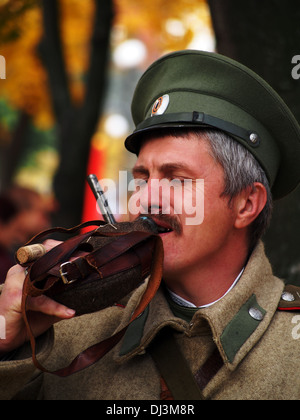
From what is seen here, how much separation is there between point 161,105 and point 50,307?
47.5 inches

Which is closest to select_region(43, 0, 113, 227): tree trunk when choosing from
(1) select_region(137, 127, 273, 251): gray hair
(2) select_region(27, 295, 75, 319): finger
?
(1) select_region(137, 127, 273, 251): gray hair

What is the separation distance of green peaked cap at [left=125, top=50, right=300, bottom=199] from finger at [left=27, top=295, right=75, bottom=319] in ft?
3.30

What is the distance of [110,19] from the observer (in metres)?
7.85

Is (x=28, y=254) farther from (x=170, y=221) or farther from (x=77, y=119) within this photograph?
(x=77, y=119)

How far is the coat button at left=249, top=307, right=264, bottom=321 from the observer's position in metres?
2.72

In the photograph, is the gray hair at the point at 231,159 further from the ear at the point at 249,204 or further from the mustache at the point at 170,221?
the mustache at the point at 170,221

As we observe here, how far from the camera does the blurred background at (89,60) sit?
405 cm

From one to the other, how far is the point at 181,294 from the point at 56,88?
5.75 m

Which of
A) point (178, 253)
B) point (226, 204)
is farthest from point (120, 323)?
point (226, 204)

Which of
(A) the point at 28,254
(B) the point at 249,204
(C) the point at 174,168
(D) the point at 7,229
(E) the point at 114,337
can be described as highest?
(C) the point at 174,168

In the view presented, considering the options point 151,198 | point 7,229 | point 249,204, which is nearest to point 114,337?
point 151,198

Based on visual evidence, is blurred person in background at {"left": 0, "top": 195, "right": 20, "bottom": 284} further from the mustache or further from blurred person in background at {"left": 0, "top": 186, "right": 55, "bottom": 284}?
the mustache

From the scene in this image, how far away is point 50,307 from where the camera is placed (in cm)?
A: 230

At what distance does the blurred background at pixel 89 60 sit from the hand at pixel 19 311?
135 centimetres
